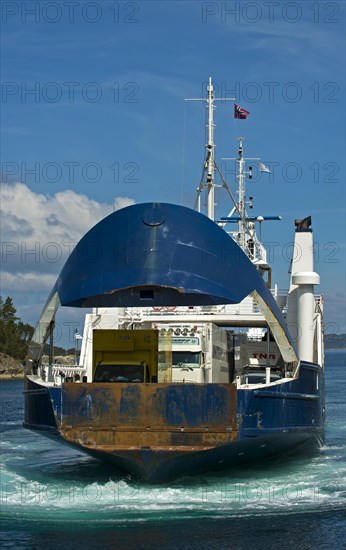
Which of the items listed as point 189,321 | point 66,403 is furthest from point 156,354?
point 189,321

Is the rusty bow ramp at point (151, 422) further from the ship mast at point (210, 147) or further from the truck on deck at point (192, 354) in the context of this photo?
the ship mast at point (210, 147)

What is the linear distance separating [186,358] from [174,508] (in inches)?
271

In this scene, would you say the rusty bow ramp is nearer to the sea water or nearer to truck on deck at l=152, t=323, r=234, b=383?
the sea water

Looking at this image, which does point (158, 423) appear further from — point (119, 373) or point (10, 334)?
point (10, 334)

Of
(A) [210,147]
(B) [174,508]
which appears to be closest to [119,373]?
(B) [174,508]

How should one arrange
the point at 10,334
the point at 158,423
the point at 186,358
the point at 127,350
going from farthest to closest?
the point at 10,334
the point at 186,358
the point at 127,350
the point at 158,423

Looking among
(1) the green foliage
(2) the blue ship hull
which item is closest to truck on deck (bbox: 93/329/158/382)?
(2) the blue ship hull

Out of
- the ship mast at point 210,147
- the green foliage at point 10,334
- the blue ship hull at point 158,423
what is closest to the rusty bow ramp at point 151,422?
the blue ship hull at point 158,423

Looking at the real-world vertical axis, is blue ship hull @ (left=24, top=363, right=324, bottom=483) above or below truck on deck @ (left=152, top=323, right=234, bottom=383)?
below

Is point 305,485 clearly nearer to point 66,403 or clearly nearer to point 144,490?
point 144,490

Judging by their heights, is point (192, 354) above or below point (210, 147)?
below

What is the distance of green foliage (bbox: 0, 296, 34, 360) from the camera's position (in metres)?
124

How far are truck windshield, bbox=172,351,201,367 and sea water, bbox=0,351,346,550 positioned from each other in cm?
332

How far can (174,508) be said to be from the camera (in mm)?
18156
